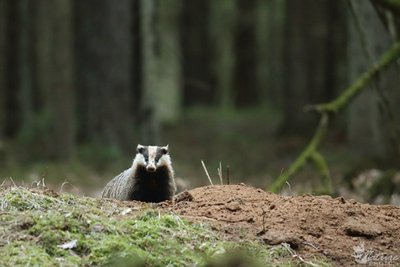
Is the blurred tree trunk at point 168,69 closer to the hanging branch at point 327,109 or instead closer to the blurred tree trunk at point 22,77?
the blurred tree trunk at point 22,77

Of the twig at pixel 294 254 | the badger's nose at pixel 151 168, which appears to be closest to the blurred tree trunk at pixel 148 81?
the badger's nose at pixel 151 168

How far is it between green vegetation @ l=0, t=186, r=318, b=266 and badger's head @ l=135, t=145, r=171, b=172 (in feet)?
7.05

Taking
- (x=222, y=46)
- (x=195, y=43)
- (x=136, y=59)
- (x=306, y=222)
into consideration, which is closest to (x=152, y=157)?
(x=306, y=222)

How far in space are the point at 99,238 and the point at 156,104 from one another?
47.8 feet

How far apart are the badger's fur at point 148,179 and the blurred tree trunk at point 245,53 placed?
28.9 meters

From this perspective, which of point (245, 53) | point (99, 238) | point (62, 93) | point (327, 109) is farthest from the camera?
point (245, 53)

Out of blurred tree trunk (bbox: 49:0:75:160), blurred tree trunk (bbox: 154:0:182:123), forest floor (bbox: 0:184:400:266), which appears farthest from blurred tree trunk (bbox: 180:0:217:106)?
forest floor (bbox: 0:184:400:266)

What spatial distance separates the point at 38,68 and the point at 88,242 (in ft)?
94.0

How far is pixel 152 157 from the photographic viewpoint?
28.9 ft

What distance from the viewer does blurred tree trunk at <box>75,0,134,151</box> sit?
2069 centimetres

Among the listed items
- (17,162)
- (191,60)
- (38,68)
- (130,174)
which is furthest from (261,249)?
(191,60)

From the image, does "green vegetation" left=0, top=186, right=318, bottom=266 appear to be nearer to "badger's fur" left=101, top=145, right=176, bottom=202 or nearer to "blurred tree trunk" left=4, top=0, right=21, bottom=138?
"badger's fur" left=101, top=145, right=176, bottom=202

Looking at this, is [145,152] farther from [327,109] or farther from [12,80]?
[12,80]

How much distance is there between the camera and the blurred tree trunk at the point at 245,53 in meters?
37.9
